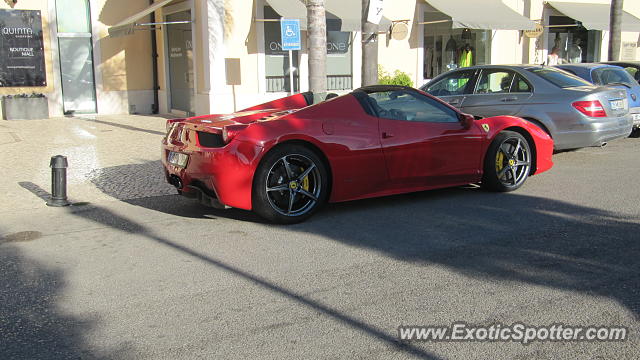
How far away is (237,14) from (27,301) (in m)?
12.8

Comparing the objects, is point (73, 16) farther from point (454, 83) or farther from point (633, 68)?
point (633, 68)

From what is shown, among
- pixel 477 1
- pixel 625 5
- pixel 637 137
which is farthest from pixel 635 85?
pixel 625 5

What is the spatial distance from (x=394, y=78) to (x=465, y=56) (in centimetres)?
328

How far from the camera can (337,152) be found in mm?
6473

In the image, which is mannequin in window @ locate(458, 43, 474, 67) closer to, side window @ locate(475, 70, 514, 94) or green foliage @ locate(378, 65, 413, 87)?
green foliage @ locate(378, 65, 413, 87)

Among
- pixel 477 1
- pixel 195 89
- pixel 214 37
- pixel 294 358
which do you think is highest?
pixel 477 1

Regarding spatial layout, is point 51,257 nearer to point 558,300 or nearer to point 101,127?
point 558,300

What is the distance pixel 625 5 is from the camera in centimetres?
2436

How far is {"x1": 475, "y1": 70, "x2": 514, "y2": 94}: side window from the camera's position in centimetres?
1000

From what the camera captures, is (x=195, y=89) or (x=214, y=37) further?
(x=195, y=89)

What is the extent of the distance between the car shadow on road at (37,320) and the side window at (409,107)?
145 inches

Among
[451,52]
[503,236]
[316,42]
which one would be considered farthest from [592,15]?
[503,236]

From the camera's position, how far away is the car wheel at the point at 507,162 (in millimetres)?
7430

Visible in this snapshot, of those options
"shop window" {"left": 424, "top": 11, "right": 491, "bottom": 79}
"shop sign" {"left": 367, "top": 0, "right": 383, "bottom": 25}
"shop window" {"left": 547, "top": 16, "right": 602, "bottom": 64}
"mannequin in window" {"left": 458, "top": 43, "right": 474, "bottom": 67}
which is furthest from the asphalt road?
"shop window" {"left": 547, "top": 16, "right": 602, "bottom": 64}
